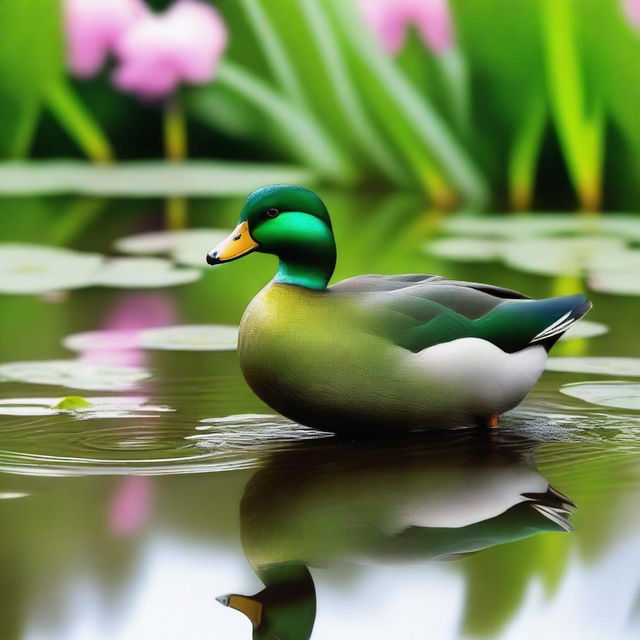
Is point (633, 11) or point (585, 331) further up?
point (633, 11)

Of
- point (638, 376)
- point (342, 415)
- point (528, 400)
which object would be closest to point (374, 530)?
point (342, 415)

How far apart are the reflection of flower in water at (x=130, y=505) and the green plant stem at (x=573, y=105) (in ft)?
11.7

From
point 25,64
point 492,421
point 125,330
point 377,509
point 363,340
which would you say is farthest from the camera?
point 25,64

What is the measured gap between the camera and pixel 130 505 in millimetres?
1824

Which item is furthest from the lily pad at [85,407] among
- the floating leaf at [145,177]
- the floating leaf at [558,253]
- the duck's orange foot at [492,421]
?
the floating leaf at [145,177]

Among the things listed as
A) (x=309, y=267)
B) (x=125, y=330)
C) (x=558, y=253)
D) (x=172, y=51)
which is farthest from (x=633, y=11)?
(x=309, y=267)

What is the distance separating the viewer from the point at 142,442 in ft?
6.90

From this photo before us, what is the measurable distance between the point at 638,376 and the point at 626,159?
294 centimetres

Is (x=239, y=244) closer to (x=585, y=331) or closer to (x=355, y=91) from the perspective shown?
(x=585, y=331)

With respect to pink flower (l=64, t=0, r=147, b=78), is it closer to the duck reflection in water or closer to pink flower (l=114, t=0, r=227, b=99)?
pink flower (l=114, t=0, r=227, b=99)

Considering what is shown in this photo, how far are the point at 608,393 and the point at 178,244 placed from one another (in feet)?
6.68

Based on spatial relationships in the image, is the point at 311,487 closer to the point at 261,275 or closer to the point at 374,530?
the point at 374,530

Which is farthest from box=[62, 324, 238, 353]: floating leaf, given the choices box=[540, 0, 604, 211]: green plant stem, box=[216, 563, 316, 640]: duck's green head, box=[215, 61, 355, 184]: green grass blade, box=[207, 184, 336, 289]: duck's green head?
box=[215, 61, 355, 184]: green grass blade

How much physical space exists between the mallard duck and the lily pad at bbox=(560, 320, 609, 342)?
0.73 m
